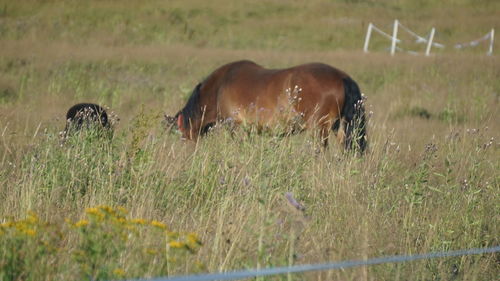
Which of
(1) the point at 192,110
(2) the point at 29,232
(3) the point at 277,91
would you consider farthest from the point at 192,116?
(2) the point at 29,232

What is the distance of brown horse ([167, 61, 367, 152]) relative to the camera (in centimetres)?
942

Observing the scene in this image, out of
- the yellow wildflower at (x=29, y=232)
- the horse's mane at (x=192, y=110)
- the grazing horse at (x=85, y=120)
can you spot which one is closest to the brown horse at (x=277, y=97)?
the horse's mane at (x=192, y=110)

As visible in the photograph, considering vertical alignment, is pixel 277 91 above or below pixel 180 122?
above

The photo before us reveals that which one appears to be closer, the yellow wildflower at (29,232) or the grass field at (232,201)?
the yellow wildflower at (29,232)

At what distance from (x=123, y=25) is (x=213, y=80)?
68.0 feet

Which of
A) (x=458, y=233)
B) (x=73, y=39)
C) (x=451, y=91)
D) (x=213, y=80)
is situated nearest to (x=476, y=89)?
(x=451, y=91)

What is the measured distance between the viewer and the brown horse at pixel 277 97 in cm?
942

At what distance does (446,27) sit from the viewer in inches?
1470

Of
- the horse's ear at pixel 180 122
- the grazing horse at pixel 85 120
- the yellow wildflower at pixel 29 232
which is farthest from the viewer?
the horse's ear at pixel 180 122

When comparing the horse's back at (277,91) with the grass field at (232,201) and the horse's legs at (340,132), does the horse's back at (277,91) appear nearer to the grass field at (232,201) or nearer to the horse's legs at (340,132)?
the horse's legs at (340,132)

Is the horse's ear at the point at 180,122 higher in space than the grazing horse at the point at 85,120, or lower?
lower

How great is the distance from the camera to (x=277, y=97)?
32.6 feet

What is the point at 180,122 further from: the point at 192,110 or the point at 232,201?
the point at 232,201

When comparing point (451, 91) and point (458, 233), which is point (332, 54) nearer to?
point (451, 91)
